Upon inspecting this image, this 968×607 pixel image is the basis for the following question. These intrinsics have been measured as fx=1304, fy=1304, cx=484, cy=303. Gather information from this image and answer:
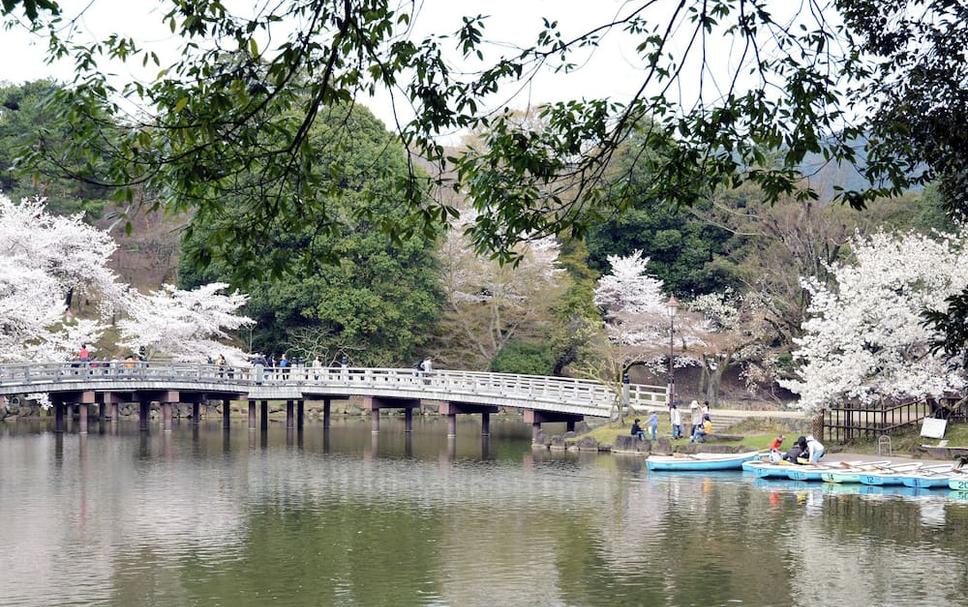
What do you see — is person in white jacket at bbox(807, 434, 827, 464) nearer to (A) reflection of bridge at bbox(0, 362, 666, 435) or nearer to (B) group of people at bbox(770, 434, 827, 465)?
Answer: (B) group of people at bbox(770, 434, 827, 465)

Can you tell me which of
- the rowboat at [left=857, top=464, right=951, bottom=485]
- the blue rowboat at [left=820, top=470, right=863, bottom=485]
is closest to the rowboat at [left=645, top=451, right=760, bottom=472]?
the blue rowboat at [left=820, top=470, right=863, bottom=485]

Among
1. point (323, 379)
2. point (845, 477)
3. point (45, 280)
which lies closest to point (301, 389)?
point (323, 379)

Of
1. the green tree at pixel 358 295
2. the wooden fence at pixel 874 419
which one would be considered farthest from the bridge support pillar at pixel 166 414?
the wooden fence at pixel 874 419

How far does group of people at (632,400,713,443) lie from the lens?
36.9m

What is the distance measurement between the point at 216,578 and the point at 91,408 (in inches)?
1438

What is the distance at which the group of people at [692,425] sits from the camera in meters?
36.9

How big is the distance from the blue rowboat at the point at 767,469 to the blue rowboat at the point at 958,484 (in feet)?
12.7

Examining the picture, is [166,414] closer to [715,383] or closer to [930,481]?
[715,383]

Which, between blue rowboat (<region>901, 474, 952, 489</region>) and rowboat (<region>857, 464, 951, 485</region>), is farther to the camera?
rowboat (<region>857, 464, 951, 485</region>)

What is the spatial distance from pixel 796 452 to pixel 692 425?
5951mm

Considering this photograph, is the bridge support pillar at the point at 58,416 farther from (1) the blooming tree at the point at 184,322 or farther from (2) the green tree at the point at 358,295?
(2) the green tree at the point at 358,295

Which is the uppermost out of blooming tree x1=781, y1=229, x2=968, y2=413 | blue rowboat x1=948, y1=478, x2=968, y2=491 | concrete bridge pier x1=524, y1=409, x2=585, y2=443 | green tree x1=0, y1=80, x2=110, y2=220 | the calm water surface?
green tree x1=0, y1=80, x2=110, y2=220

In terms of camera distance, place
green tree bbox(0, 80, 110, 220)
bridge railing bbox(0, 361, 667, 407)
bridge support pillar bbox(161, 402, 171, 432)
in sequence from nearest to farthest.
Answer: bridge railing bbox(0, 361, 667, 407), bridge support pillar bbox(161, 402, 171, 432), green tree bbox(0, 80, 110, 220)

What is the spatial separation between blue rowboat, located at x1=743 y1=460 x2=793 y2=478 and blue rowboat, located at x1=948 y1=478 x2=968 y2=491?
386cm
